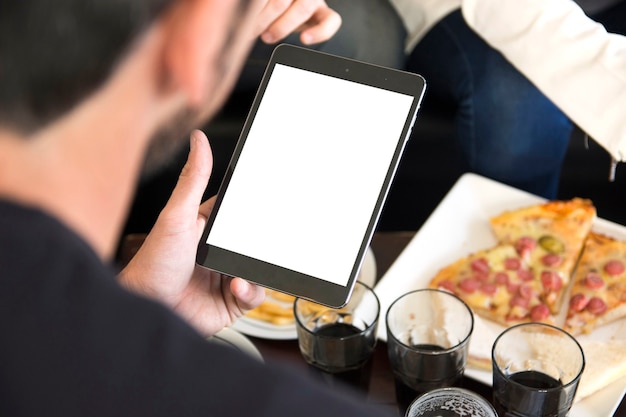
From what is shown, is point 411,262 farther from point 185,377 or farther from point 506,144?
point 185,377

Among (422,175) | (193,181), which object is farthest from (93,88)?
(422,175)

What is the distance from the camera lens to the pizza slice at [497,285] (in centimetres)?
109

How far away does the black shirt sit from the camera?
1.49ft

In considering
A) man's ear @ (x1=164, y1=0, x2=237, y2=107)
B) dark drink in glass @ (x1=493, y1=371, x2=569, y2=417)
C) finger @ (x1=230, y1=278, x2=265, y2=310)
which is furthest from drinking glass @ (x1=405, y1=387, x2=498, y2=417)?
man's ear @ (x1=164, y1=0, x2=237, y2=107)

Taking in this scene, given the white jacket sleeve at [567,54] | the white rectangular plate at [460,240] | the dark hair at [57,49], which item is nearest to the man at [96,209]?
the dark hair at [57,49]

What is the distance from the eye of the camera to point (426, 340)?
992 mm

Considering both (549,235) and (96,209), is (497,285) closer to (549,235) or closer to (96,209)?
(549,235)

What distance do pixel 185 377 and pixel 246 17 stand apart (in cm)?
23

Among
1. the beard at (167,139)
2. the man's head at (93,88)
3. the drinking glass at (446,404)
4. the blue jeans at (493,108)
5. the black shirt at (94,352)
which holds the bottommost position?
the blue jeans at (493,108)

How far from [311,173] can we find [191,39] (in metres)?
0.49

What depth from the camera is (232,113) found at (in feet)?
5.97

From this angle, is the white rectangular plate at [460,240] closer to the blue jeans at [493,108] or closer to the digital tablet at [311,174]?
the digital tablet at [311,174]

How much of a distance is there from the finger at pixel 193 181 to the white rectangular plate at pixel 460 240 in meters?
0.29

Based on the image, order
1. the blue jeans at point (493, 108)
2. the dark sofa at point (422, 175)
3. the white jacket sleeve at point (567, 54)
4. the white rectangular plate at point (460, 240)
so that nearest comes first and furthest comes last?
the white rectangular plate at point (460, 240) < the white jacket sleeve at point (567, 54) < the blue jeans at point (493, 108) < the dark sofa at point (422, 175)
